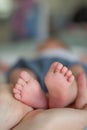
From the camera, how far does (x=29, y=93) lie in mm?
599

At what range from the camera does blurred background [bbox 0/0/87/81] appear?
235 cm

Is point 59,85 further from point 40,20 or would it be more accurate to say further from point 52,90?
point 40,20

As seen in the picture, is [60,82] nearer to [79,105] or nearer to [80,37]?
[79,105]

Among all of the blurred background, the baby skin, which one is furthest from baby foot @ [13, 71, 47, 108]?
the blurred background

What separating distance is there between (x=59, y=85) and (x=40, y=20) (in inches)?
75.5

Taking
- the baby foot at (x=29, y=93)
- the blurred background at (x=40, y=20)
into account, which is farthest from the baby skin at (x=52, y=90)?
the blurred background at (x=40, y=20)

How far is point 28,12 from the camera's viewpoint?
2.38 meters

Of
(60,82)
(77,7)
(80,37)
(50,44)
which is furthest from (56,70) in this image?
(77,7)

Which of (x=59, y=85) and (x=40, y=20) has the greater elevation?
(x=59, y=85)

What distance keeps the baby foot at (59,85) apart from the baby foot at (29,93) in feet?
0.07

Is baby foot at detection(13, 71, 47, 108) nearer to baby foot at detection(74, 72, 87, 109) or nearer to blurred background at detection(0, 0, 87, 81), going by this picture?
baby foot at detection(74, 72, 87, 109)

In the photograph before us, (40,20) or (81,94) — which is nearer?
(81,94)

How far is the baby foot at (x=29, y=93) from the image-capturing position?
598 millimetres

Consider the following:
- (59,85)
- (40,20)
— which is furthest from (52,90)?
(40,20)
